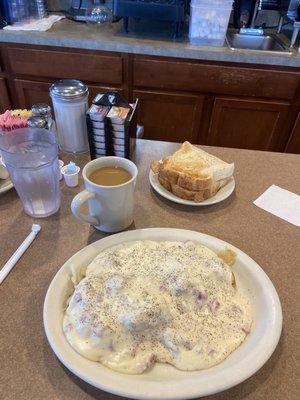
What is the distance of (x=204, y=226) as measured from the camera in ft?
2.42

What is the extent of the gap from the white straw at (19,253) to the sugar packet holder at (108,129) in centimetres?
28

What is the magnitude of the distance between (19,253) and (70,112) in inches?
16.5

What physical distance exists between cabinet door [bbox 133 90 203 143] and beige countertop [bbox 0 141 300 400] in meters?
1.02

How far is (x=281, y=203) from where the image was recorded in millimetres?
809

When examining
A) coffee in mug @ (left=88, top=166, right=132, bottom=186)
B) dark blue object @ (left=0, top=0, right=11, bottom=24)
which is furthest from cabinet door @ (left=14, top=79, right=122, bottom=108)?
coffee in mug @ (left=88, top=166, right=132, bottom=186)

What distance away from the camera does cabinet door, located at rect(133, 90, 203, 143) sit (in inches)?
75.9

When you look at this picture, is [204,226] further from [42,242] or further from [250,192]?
[42,242]

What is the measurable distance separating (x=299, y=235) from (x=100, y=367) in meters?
0.53

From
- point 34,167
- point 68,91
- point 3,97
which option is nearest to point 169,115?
point 3,97

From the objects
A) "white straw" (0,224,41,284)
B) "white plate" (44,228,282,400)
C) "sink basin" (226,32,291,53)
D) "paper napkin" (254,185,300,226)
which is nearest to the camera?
"white plate" (44,228,282,400)

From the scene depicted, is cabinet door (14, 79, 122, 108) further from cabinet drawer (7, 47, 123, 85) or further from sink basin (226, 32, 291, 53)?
sink basin (226, 32, 291, 53)

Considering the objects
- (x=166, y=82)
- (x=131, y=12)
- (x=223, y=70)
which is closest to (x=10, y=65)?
(x=131, y=12)

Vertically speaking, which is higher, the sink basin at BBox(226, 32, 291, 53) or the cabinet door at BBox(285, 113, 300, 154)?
the sink basin at BBox(226, 32, 291, 53)

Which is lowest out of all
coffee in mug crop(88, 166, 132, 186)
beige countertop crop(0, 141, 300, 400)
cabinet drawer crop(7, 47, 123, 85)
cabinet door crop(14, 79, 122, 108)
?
cabinet door crop(14, 79, 122, 108)
